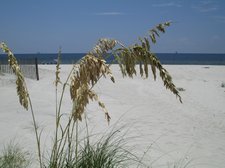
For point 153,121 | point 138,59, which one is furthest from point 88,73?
point 153,121

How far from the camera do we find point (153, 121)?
1020cm

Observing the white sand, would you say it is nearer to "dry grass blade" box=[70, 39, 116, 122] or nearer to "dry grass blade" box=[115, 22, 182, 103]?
"dry grass blade" box=[70, 39, 116, 122]

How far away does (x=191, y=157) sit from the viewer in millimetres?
6629

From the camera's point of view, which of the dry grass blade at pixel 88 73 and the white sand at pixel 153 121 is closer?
the dry grass blade at pixel 88 73

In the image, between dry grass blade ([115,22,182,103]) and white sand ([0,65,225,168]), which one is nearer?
dry grass blade ([115,22,182,103])

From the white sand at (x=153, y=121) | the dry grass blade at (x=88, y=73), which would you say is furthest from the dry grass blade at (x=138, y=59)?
the white sand at (x=153, y=121)

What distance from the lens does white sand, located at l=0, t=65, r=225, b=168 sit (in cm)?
679

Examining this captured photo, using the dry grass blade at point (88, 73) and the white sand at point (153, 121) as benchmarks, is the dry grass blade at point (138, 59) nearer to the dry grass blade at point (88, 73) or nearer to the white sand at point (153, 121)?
the dry grass blade at point (88, 73)

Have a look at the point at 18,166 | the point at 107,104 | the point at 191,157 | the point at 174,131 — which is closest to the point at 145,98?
the point at 107,104

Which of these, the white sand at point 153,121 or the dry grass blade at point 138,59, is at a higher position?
the dry grass blade at point 138,59

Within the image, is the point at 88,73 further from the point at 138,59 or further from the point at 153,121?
the point at 153,121

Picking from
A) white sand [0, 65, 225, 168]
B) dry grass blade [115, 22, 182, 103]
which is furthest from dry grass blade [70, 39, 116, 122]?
white sand [0, 65, 225, 168]

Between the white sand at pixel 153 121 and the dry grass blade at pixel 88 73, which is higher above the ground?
the dry grass blade at pixel 88 73

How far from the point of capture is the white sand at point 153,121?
267 inches
